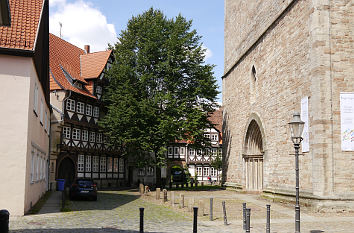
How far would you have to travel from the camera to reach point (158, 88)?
33.5 meters

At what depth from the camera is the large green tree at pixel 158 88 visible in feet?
103

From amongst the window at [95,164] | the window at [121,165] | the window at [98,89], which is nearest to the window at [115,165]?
the window at [121,165]

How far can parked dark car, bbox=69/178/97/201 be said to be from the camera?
76.3 ft

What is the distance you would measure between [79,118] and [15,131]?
21.7 m

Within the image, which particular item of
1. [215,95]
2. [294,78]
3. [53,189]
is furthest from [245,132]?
[53,189]

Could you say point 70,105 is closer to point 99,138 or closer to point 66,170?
point 99,138

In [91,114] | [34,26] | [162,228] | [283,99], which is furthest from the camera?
[91,114]

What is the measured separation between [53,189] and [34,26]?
19.4 metres

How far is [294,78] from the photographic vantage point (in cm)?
1964

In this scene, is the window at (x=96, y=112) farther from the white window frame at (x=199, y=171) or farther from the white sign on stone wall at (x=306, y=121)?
the white sign on stone wall at (x=306, y=121)

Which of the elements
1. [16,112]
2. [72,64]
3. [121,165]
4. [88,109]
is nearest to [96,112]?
[88,109]

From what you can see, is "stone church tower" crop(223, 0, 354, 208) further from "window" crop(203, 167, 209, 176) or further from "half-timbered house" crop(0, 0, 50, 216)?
"window" crop(203, 167, 209, 176)

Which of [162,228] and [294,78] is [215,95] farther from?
[162,228]

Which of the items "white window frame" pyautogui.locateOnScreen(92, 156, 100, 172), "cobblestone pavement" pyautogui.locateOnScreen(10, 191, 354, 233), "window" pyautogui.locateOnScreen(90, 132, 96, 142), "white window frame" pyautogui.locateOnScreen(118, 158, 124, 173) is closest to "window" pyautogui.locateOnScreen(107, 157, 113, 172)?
"white window frame" pyautogui.locateOnScreen(118, 158, 124, 173)
